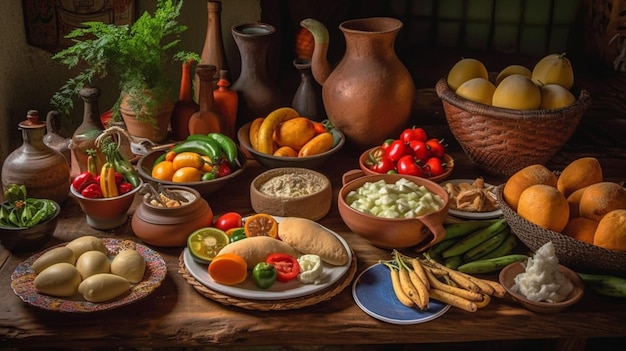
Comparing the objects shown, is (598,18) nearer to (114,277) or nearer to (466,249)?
(466,249)

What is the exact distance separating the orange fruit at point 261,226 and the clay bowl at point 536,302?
22.0 inches

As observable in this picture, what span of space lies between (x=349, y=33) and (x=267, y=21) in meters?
0.51

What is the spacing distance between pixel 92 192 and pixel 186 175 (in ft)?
0.87

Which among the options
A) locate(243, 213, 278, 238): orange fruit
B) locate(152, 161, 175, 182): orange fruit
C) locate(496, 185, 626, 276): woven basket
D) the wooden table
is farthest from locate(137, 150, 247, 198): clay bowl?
locate(496, 185, 626, 276): woven basket

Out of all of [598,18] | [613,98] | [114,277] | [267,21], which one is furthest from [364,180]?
[598,18]

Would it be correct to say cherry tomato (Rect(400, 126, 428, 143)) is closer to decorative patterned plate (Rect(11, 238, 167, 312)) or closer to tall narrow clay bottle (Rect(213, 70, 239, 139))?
tall narrow clay bottle (Rect(213, 70, 239, 139))

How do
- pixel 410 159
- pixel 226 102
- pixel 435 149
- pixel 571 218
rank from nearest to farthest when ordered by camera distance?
pixel 571 218, pixel 410 159, pixel 435 149, pixel 226 102

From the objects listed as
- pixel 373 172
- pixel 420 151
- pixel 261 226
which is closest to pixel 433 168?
pixel 420 151

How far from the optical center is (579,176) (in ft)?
5.69

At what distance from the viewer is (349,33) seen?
213cm

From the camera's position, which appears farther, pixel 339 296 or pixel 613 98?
pixel 613 98

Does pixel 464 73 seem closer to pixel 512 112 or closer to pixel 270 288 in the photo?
pixel 512 112

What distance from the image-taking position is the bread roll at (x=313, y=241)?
160 centimetres

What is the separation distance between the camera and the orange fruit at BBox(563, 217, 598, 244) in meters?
1.58
